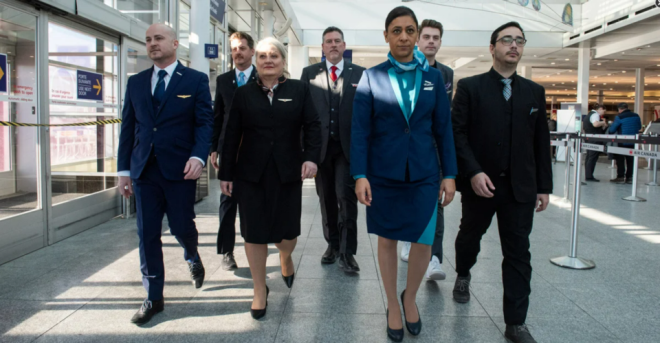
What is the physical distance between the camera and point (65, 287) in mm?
3623

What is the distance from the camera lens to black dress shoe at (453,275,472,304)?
3377 mm

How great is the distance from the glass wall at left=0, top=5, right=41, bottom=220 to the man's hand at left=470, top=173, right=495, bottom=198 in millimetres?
4037

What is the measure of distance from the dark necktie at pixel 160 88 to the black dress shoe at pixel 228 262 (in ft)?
5.20

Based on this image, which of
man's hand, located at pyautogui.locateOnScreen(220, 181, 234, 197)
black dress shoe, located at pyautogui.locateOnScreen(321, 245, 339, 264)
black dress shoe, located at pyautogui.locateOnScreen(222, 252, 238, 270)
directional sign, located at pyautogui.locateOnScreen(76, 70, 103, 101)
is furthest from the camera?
directional sign, located at pyautogui.locateOnScreen(76, 70, 103, 101)

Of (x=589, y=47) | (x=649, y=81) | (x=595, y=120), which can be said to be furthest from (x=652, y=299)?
(x=649, y=81)

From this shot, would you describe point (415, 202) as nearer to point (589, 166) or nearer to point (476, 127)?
point (476, 127)

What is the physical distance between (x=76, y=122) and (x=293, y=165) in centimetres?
398

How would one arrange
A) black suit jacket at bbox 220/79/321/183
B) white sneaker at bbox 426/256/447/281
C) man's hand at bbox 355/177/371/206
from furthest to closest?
white sneaker at bbox 426/256/447/281 < black suit jacket at bbox 220/79/321/183 < man's hand at bbox 355/177/371/206

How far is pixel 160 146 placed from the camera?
3092mm

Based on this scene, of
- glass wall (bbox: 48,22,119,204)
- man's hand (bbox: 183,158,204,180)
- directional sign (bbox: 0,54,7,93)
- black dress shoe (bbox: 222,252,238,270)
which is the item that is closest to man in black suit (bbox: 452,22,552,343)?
man's hand (bbox: 183,158,204,180)

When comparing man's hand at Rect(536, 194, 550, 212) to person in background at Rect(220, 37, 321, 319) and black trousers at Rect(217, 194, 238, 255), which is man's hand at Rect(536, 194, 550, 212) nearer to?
person in background at Rect(220, 37, 321, 319)

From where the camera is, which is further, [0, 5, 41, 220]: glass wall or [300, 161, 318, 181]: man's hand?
[0, 5, 41, 220]: glass wall

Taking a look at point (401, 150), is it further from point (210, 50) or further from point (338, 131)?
point (210, 50)

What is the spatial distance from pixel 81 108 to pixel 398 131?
4765 millimetres
